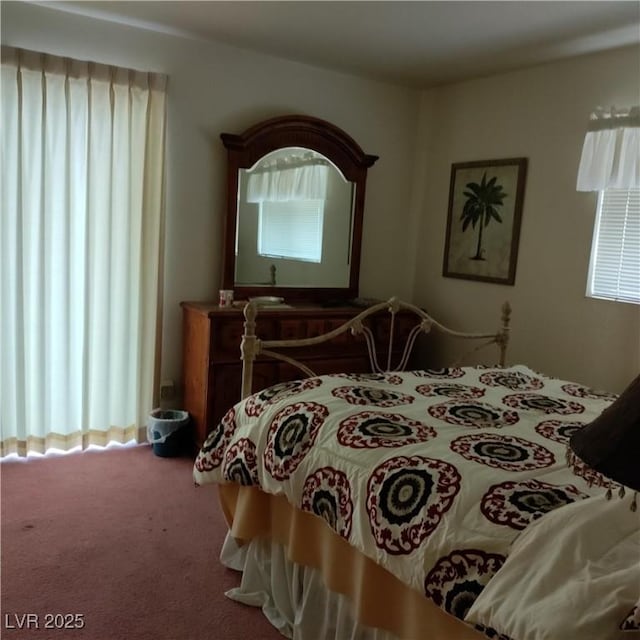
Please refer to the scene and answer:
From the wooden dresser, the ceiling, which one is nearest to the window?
the ceiling

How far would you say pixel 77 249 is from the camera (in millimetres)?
3311

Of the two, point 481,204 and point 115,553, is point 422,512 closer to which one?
point 115,553

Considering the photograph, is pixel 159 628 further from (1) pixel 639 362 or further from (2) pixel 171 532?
(1) pixel 639 362

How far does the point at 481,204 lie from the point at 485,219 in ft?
0.34

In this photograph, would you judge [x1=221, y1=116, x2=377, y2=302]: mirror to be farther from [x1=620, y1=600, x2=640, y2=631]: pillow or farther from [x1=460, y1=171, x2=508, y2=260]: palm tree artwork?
[x1=620, y1=600, x2=640, y2=631]: pillow

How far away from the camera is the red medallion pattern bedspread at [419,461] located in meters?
1.43

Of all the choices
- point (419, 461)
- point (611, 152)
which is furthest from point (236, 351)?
point (611, 152)

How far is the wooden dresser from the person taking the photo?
3.37m

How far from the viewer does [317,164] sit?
13.0ft

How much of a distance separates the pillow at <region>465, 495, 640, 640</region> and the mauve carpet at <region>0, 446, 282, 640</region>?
1.06 metres

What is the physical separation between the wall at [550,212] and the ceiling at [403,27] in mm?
164

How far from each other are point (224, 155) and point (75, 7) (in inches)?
42.0

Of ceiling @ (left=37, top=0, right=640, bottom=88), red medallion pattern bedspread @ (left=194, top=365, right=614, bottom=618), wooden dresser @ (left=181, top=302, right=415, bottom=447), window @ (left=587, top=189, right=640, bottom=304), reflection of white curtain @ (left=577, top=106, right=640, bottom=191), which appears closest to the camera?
red medallion pattern bedspread @ (left=194, top=365, right=614, bottom=618)

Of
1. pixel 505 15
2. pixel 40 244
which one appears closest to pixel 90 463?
pixel 40 244
